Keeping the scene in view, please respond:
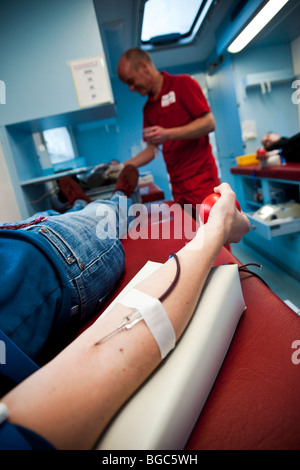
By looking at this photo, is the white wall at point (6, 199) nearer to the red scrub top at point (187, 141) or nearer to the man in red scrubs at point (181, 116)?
the man in red scrubs at point (181, 116)

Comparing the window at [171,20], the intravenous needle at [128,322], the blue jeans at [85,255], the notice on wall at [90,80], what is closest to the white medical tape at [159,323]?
the intravenous needle at [128,322]

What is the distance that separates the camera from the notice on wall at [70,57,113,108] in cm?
132

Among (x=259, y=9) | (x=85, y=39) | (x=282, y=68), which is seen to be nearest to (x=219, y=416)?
(x=85, y=39)

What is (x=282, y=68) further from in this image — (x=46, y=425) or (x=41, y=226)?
(x=46, y=425)

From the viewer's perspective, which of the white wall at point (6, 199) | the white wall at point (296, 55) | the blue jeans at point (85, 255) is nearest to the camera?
the blue jeans at point (85, 255)

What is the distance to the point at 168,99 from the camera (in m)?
1.44

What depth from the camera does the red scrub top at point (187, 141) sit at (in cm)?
139

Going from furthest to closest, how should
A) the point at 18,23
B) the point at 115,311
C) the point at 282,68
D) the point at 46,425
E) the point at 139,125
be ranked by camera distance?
the point at 139,125, the point at 282,68, the point at 18,23, the point at 115,311, the point at 46,425

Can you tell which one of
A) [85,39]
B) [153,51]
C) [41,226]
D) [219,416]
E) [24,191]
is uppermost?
[153,51]

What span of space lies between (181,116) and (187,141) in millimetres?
150

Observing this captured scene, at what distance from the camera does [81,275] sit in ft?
1.73

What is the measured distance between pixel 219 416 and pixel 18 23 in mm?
1840

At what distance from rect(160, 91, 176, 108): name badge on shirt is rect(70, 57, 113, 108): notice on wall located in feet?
1.09

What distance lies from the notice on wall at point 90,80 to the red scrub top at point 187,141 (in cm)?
35
